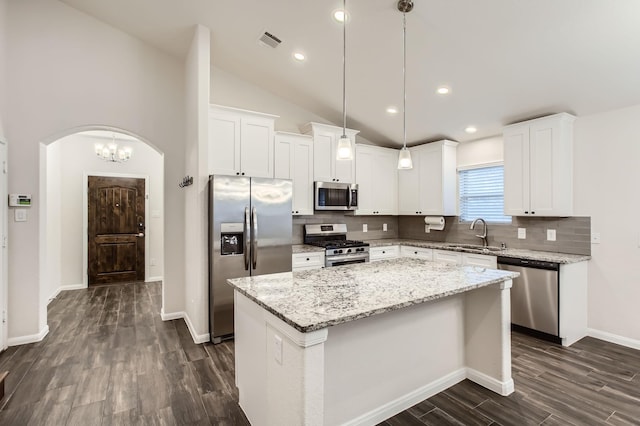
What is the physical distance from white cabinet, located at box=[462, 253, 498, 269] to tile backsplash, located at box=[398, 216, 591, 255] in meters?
0.62

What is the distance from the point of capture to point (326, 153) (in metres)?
4.87

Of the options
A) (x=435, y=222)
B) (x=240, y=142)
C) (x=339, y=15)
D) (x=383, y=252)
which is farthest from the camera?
(x=435, y=222)

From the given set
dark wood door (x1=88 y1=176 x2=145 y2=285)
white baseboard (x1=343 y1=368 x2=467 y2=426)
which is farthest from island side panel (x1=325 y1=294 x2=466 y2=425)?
dark wood door (x1=88 y1=176 x2=145 y2=285)

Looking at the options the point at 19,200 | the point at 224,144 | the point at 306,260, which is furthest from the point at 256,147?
the point at 19,200

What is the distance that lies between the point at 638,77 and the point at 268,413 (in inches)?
168

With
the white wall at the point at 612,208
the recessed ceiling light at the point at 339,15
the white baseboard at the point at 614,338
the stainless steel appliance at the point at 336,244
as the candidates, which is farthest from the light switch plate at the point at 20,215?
the white baseboard at the point at 614,338

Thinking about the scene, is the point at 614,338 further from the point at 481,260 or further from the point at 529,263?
the point at 481,260

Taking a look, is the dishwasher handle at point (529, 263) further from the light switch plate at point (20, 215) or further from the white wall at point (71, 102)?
the light switch plate at point (20, 215)

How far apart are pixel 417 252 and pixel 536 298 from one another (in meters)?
1.71

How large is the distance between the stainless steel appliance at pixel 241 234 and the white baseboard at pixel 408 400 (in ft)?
6.35

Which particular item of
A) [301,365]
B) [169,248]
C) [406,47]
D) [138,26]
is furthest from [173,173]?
[301,365]

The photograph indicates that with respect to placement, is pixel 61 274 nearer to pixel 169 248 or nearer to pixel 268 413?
pixel 169 248

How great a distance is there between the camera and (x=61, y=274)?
224 inches

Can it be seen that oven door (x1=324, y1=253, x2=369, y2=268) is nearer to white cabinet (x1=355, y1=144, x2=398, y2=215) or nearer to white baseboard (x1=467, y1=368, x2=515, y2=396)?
white cabinet (x1=355, y1=144, x2=398, y2=215)
